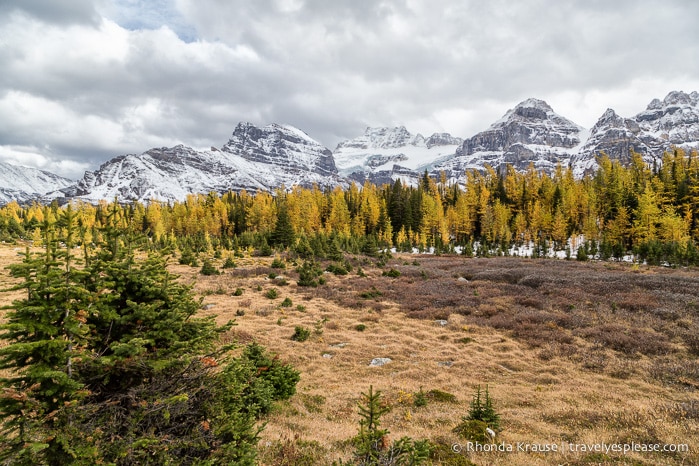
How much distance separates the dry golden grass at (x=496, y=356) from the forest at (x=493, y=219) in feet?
68.8

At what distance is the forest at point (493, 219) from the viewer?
5697cm

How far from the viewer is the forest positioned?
187 ft

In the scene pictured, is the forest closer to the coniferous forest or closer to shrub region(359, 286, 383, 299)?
shrub region(359, 286, 383, 299)

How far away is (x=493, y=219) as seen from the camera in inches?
3275

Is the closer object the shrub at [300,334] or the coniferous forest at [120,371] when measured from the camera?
the coniferous forest at [120,371]

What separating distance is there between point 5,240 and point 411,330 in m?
67.8

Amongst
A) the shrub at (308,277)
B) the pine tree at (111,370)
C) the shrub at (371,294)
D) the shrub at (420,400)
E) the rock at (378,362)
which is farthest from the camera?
the shrub at (308,277)

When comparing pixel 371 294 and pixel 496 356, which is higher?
pixel 371 294

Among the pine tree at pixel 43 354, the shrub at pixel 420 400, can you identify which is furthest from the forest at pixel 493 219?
the pine tree at pixel 43 354

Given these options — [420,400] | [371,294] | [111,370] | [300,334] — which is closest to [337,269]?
[371,294]

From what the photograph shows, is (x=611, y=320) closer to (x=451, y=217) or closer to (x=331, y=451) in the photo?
(x=331, y=451)

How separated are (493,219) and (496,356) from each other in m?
73.2

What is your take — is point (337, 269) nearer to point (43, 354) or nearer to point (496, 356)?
point (496, 356)

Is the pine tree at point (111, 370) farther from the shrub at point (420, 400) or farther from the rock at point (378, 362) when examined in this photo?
the rock at point (378, 362)
